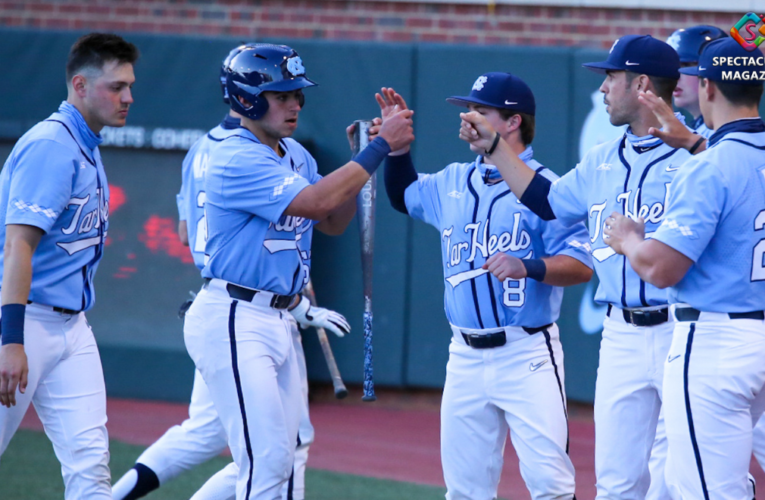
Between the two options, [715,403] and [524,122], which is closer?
[715,403]

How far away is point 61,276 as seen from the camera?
367cm

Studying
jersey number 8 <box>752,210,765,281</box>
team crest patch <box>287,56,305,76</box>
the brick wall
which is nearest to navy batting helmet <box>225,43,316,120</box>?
team crest patch <box>287,56,305,76</box>

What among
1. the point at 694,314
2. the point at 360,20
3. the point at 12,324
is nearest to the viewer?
the point at 694,314

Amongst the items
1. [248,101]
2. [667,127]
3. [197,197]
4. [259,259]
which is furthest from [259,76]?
[667,127]

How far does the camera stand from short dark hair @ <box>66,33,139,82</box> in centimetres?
390

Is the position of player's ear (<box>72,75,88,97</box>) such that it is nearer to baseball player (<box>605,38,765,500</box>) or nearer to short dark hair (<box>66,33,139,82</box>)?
short dark hair (<box>66,33,139,82</box>)

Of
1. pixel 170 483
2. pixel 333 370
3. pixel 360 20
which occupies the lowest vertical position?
pixel 170 483

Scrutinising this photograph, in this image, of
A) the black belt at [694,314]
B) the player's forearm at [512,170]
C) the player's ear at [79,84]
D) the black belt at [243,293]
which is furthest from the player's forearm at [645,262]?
the player's ear at [79,84]

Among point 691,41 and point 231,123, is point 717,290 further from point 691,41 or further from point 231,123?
point 231,123

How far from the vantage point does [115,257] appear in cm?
796

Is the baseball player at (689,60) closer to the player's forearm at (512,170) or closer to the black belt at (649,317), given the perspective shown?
the player's forearm at (512,170)

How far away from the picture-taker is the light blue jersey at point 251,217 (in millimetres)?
3645

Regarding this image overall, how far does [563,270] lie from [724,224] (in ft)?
2.80

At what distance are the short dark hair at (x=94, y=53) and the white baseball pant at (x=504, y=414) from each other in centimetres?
178
